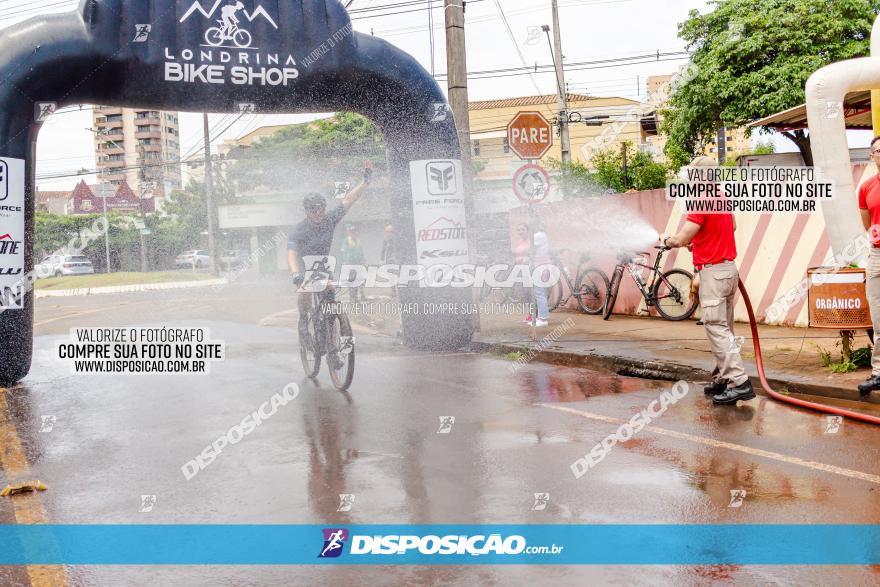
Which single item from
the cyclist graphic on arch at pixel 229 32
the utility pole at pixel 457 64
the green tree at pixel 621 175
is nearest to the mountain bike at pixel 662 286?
the utility pole at pixel 457 64

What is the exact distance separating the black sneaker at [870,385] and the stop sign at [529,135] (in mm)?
6635

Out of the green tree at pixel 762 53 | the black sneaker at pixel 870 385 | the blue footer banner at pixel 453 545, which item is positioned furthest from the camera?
the green tree at pixel 762 53

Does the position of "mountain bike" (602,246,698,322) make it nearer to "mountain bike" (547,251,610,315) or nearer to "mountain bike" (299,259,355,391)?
"mountain bike" (547,251,610,315)

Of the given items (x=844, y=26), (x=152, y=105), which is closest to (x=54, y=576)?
(x=152, y=105)

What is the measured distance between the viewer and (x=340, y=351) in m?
9.16

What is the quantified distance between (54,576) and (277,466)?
6.75ft

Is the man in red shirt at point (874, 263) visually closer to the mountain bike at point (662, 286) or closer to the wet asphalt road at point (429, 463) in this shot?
the wet asphalt road at point (429, 463)

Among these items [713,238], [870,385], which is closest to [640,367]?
[713,238]

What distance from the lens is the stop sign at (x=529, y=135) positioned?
13.1 m

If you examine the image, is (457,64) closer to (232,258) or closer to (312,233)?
(312,233)

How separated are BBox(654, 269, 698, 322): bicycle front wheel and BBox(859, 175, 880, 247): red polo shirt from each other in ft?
18.3

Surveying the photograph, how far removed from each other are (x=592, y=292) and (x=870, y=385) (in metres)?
8.27

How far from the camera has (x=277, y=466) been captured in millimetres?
6133

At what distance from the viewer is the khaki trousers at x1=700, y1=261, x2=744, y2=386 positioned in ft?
25.6
